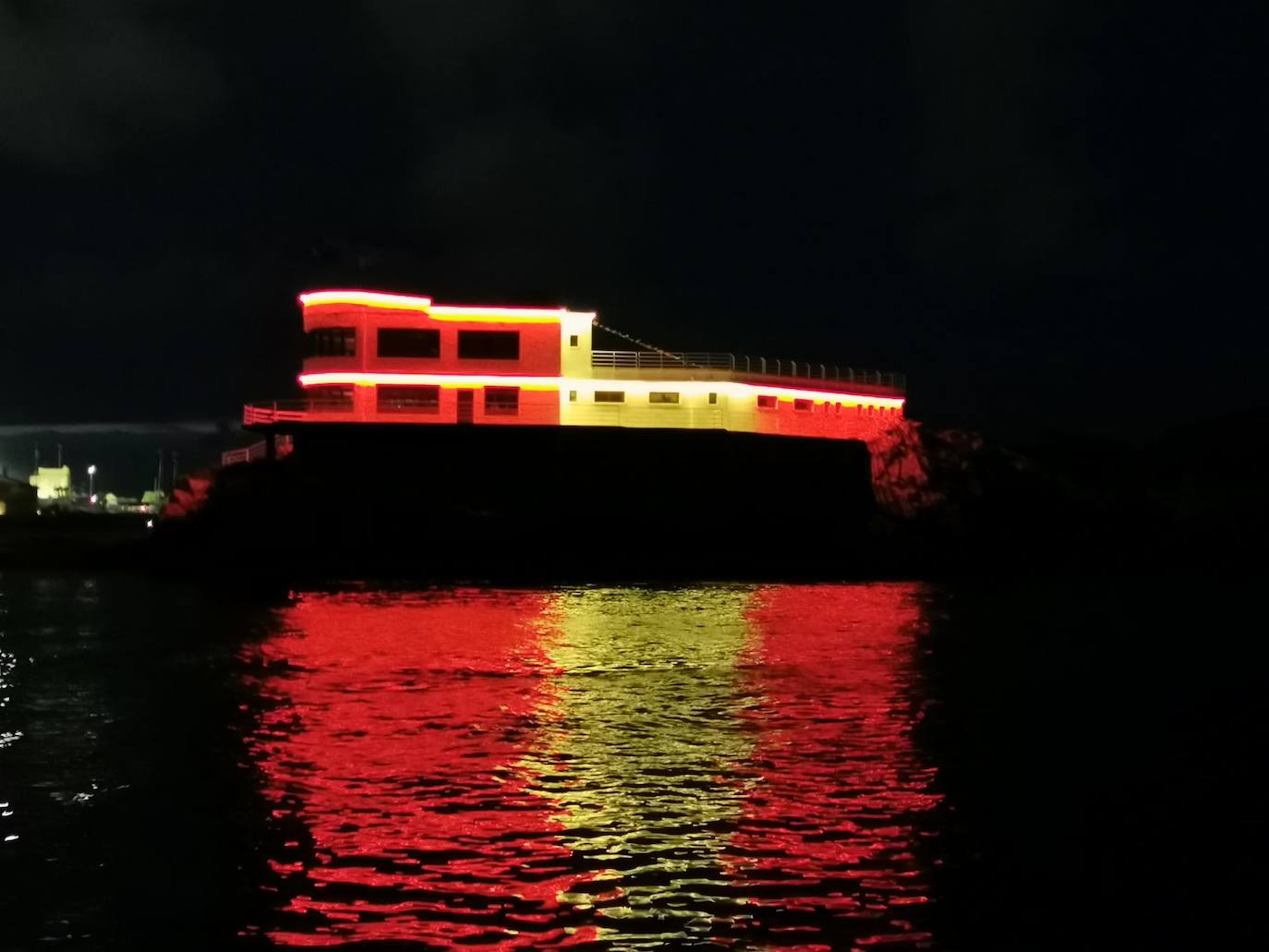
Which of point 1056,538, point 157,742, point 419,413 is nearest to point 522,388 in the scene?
point 419,413

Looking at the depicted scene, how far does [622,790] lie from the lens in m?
18.7

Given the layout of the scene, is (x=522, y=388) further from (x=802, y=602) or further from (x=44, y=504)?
(x=44, y=504)

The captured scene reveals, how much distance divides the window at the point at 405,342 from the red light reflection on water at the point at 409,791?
79.5 ft

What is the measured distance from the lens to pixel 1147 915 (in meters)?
14.1

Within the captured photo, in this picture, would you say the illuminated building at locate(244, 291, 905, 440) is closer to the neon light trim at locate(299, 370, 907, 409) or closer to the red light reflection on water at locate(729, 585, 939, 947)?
the neon light trim at locate(299, 370, 907, 409)

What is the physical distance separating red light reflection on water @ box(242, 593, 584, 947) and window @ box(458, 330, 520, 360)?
974 inches

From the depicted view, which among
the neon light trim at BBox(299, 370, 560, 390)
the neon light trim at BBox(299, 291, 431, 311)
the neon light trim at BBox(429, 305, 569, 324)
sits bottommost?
the neon light trim at BBox(299, 370, 560, 390)

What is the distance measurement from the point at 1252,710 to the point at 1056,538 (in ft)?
128

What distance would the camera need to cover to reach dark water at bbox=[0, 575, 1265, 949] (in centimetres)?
1377

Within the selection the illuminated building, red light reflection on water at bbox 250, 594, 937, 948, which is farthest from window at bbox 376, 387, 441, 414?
red light reflection on water at bbox 250, 594, 937, 948

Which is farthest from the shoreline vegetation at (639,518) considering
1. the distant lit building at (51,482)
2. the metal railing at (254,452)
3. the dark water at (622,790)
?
the distant lit building at (51,482)

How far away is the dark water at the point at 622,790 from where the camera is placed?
45.2 ft

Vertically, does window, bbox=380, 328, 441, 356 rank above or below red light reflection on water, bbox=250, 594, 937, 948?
above

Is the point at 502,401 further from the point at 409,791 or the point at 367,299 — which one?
the point at 409,791
